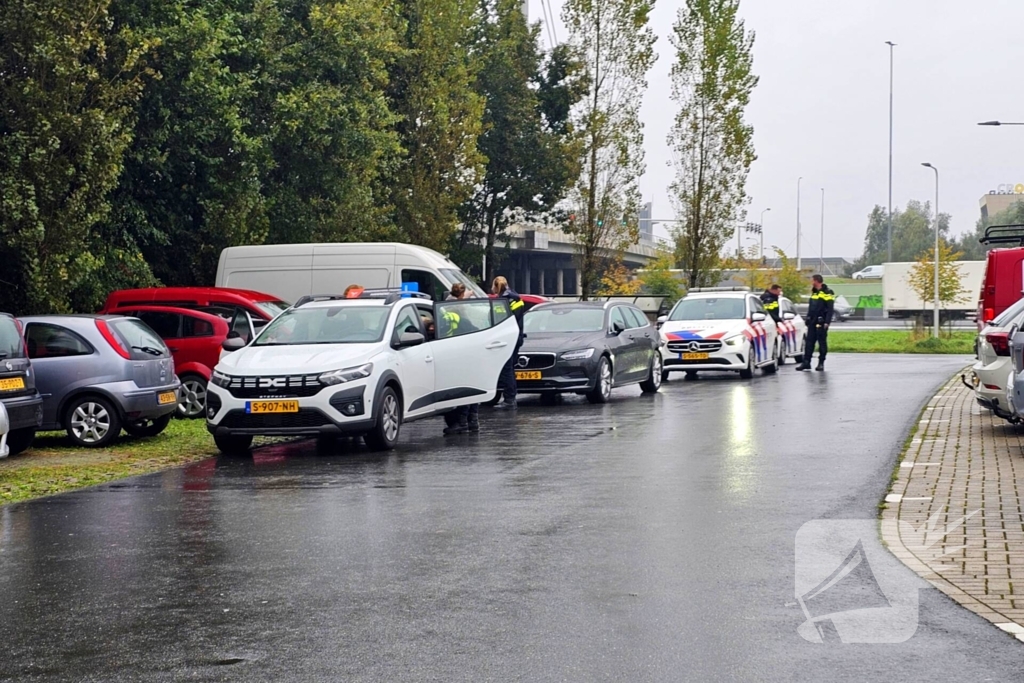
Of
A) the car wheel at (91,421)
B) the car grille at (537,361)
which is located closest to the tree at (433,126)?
the car grille at (537,361)

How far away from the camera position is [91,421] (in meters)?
16.3

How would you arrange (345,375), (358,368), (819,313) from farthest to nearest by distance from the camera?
(819,313) → (358,368) → (345,375)

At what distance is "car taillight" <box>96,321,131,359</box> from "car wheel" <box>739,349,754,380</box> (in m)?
14.5

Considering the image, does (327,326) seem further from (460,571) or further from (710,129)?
(710,129)

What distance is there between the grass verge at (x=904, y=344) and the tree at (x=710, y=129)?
5.37 metres

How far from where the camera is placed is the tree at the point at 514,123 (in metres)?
50.7

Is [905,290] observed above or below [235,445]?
above

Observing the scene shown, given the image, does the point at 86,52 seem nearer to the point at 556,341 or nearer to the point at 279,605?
the point at 556,341

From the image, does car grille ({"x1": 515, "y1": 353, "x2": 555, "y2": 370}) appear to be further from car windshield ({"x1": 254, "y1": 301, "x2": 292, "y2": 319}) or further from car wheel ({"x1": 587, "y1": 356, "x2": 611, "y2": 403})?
car windshield ({"x1": 254, "y1": 301, "x2": 292, "y2": 319})

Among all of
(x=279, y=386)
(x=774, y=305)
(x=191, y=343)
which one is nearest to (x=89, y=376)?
(x=279, y=386)

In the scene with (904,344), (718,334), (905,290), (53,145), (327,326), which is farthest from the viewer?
(905,290)

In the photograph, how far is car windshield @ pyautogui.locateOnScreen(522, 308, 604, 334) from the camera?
23469 millimetres

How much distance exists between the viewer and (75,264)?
22.4 m

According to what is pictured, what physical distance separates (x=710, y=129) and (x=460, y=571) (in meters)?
40.0
